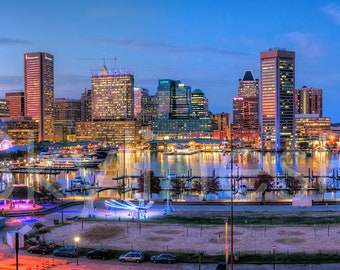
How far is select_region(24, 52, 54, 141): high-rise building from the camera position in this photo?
17825 centimetres

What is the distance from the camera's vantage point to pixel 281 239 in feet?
65.2

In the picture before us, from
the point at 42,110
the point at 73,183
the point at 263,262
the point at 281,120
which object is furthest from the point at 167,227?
the point at 42,110

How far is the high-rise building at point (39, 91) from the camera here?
178250 mm

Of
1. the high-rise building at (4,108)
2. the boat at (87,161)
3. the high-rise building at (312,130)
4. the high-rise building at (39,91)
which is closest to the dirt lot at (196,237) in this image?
the boat at (87,161)

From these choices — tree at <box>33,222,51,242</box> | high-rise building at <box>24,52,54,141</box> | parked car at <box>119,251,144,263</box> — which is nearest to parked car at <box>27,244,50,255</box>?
tree at <box>33,222,51,242</box>

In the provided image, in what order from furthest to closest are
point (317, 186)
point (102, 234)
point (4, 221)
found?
point (317, 186), point (4, 221), point (102, 234)

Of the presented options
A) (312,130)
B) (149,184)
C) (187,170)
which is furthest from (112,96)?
(149,184)

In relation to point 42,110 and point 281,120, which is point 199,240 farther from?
point 42,110

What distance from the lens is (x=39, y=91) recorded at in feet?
594

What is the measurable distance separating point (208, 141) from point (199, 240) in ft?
421

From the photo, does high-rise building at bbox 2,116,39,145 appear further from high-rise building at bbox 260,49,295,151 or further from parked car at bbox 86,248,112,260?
parked car at bbox 86,248,112,260

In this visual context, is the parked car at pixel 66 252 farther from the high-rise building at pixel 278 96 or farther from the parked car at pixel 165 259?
the high-rise building at pixel 278 96

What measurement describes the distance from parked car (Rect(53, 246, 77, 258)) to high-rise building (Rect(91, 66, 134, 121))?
151 m

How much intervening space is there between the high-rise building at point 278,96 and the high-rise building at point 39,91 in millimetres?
80764
